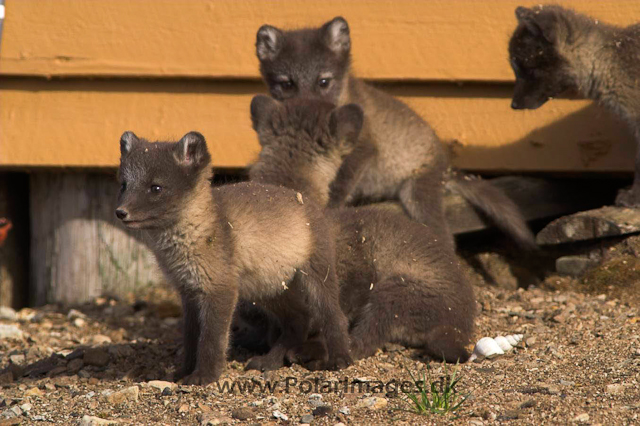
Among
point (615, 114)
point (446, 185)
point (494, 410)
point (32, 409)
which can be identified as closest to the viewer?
point (494, 410)

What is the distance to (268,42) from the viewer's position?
6668 millimetres

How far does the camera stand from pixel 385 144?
666cm

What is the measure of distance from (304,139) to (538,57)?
6.61 ft

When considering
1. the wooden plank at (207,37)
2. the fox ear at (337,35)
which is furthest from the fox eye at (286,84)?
the wooden plank at (207,37)

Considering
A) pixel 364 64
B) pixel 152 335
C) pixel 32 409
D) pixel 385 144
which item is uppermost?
pixel 364 64

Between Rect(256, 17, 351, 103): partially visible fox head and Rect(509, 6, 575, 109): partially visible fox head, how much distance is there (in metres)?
1.36

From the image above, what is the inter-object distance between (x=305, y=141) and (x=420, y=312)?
1.56m

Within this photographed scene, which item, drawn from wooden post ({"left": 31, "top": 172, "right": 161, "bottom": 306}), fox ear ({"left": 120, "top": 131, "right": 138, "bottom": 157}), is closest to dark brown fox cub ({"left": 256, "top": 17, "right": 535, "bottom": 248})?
wooden post ({"left": 31, "top": 172, "right": 161, "bottom": 306})

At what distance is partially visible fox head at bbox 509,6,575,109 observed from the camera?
6344 millimetres

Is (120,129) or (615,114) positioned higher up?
(615,114)

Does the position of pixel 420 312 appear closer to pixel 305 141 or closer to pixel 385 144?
pixel 305 141

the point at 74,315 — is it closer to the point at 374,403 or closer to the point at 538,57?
the point at 374,403

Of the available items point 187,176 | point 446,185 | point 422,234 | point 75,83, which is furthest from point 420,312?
point 75,83

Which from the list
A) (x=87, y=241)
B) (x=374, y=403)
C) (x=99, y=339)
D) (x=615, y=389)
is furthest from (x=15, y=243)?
(x=615, y=389)
